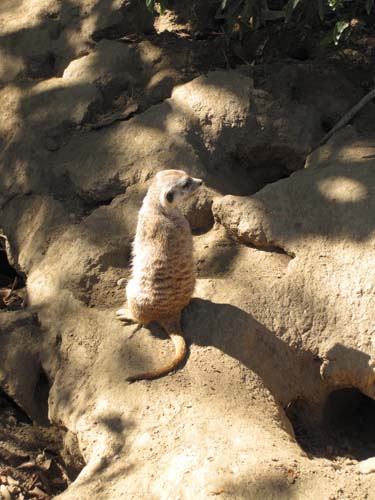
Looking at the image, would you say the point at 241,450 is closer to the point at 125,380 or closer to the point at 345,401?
the point at 125,380

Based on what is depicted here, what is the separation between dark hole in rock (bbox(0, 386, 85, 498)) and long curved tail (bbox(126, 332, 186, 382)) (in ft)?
1.70

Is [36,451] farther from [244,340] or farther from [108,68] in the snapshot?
[108,68]

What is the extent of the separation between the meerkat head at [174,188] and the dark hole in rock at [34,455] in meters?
1.37

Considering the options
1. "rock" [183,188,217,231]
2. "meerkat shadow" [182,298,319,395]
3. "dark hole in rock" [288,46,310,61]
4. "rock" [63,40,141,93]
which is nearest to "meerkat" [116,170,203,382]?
"meerkat shadow" [182,298,319,395]

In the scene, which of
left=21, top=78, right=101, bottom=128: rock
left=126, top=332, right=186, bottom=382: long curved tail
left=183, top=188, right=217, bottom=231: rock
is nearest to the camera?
left=126, top=332, right=186, bottom=382: long curved tail

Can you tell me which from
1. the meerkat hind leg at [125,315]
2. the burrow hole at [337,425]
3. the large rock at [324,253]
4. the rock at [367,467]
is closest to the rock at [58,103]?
the large rock at [324,253]

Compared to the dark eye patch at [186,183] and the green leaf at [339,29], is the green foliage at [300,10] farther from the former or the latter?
the dark eye patch at [186,183]

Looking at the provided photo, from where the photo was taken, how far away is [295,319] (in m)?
4.17

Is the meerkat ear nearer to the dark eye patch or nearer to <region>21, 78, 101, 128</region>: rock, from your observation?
the dark eye patch

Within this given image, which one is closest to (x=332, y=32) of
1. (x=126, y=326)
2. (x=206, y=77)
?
(x=206, y=77)

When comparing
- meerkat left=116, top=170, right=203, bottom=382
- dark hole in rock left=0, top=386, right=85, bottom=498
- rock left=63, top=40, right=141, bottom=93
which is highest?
rock left=63, top=40, right=141, bottom=93

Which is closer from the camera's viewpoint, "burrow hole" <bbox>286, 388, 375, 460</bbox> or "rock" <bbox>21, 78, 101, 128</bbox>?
"burrow hole" <bbox>286, 388, 375, 460</bbox>

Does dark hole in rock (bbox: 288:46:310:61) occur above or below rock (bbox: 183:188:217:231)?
above

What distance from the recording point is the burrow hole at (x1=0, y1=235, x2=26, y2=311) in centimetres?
504
